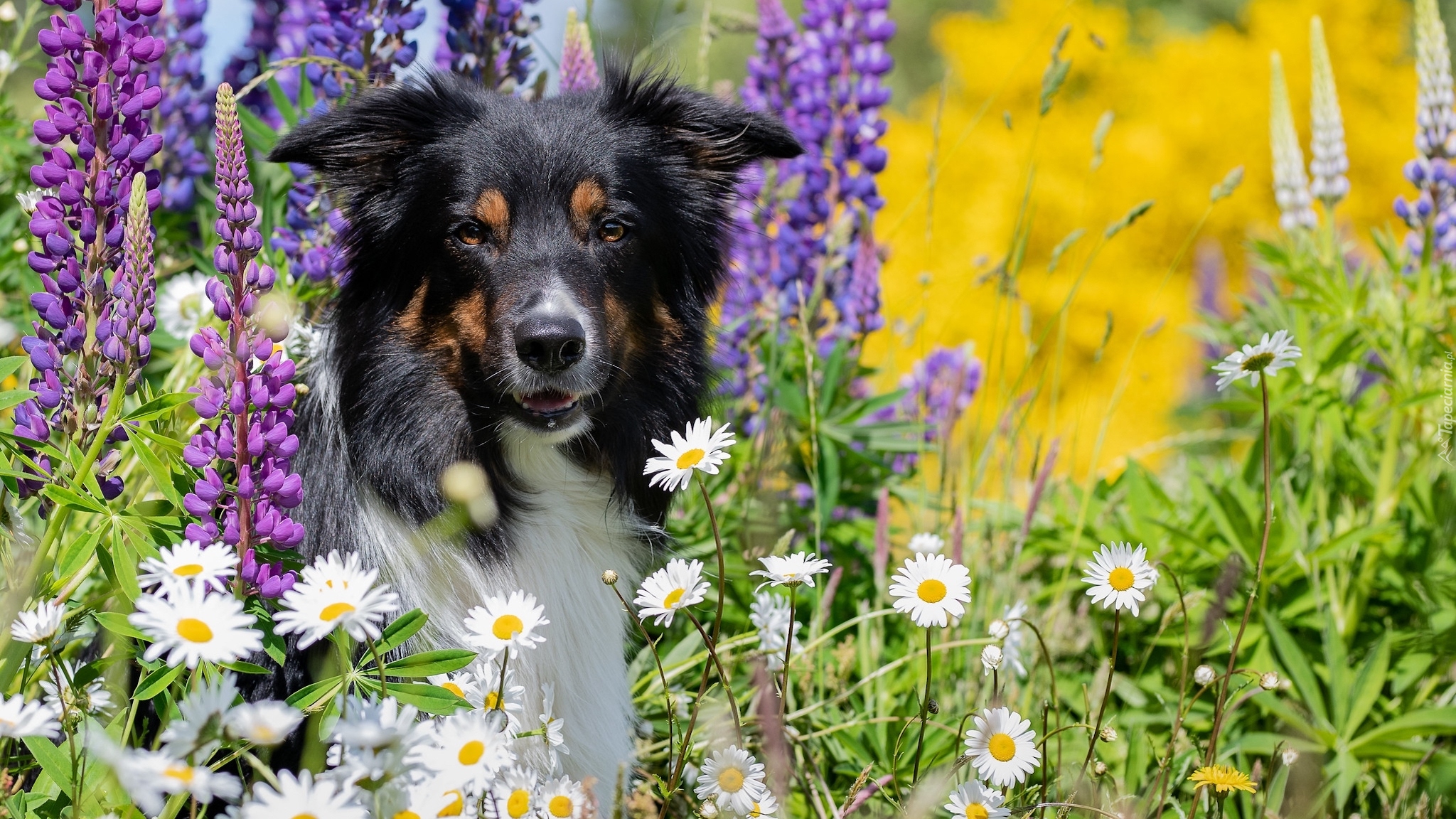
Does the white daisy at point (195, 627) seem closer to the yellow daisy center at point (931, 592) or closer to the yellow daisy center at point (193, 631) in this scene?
the yellow daisy center at point (193, 631)

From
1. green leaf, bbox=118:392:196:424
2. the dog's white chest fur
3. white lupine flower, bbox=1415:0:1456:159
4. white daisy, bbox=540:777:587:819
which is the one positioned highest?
white lupine flower, bbox=1415:0:1456:159

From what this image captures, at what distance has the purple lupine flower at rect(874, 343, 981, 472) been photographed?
12.8ft

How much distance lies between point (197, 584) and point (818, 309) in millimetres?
2931

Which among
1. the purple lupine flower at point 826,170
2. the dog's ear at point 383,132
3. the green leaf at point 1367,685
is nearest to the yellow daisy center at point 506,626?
the dog's ear at point 383,132

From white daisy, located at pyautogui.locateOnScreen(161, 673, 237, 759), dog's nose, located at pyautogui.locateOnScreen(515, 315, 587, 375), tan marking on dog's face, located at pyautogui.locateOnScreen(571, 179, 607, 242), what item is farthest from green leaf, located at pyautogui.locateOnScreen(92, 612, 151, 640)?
tan marking on dog's face, located at pyautogui.locateOnScreen(571, 179, 607, 242)

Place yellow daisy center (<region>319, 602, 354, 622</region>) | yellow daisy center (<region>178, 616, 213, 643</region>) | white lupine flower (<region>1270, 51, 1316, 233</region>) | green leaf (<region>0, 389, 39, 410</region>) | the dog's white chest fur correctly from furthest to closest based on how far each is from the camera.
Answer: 1. white lupine flower (<region>1270, 51, 1316, 233</region>)
2. the dog's white chest fur
3. green leaf (<region>0, 389, 39, 410</region>)
4. yellow daisy center (<region>319, 602, 354, 622</region>)
5. yellow daisy center (<region>178, 616, 213, 643</region>)

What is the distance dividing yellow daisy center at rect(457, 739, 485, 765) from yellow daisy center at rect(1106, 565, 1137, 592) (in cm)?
109

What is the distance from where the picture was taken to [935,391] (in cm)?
430

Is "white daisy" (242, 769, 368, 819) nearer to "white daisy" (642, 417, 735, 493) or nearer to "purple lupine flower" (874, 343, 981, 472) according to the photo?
"white daisy" (642, 417, 735, 493)

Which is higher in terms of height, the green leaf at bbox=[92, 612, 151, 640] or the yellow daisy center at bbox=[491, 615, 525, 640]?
the yellow daisy center at bbox=[491, 615, 525, 640]

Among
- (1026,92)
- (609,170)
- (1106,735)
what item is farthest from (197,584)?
(1026,92)

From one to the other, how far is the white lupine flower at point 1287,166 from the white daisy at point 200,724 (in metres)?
4.03

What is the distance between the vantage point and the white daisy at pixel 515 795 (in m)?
1.53

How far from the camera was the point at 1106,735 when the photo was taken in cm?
180
